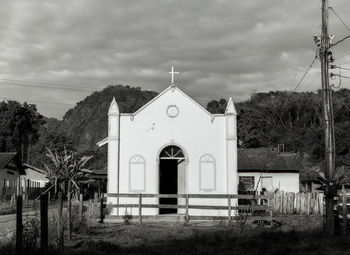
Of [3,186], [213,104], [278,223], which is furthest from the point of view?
[213,104]

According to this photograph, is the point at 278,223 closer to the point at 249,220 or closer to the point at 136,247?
the point at 249,220

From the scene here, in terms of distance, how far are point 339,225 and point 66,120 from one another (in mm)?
152465

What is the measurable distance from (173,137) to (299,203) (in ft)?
25.4

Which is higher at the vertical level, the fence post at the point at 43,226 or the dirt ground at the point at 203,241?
the fence post at the point at 43,226

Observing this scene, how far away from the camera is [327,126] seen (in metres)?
16.3

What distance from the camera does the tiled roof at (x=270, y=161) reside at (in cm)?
3412

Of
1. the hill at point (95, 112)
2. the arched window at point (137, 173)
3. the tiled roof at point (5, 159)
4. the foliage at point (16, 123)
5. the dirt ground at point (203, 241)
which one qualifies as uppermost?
the hill at point (95, 112)

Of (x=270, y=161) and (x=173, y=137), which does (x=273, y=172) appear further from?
(x=173, y=137)

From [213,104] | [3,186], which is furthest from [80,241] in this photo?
[213,104]

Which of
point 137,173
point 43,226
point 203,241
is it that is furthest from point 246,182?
point 43,226

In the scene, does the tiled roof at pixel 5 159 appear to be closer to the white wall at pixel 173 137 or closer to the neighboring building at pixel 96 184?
the neighboring building at pixel 96 184

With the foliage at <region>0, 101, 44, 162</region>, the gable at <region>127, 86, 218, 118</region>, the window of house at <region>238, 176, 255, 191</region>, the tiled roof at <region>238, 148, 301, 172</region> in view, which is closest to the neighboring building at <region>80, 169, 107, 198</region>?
the tiled roof at <region>238, 148, 301, 172</region>

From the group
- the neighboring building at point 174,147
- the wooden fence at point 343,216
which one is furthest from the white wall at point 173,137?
the wooden fence at point 343,216

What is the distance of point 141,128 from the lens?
23188 mm
